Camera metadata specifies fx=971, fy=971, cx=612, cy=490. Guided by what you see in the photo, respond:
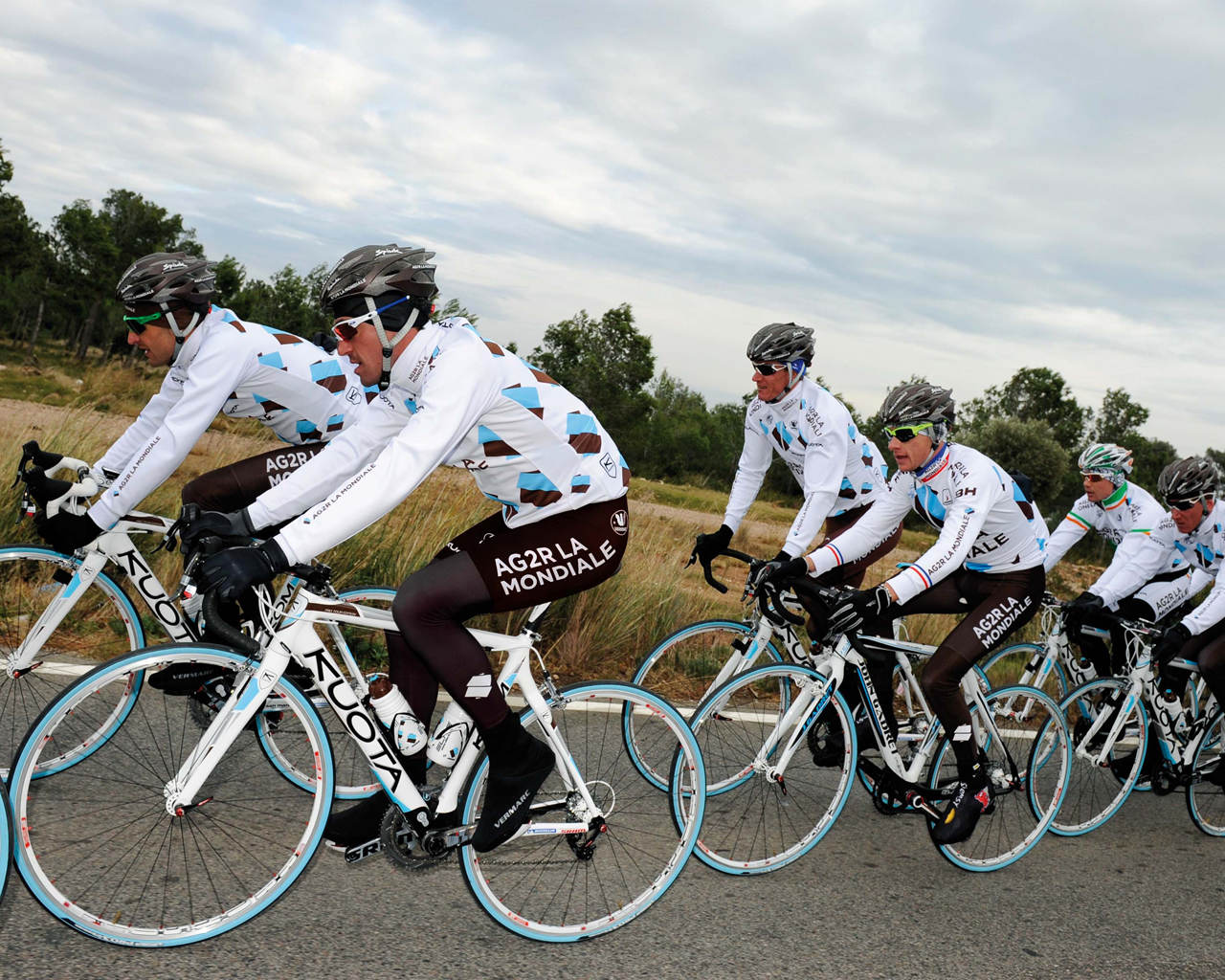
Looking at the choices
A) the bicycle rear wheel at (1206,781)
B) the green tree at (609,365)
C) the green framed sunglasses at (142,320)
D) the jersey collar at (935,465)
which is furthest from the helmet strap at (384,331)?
the green tree at (609,365)

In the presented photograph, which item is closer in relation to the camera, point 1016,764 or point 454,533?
point 1016,764

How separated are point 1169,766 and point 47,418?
15.1 meters

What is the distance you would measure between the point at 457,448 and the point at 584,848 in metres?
1.49

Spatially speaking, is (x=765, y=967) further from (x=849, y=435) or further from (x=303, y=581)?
(x=849, y=435)

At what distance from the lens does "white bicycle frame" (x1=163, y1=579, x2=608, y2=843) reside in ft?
9.55

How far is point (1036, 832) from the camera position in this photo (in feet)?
15.4

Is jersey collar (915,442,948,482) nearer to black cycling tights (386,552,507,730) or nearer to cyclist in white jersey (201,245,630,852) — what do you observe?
cyclist in white jersey (201,245,630,852)

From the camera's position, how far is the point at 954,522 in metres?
4.54

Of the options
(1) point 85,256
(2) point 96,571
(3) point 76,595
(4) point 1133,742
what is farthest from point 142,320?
(1) point 85,256

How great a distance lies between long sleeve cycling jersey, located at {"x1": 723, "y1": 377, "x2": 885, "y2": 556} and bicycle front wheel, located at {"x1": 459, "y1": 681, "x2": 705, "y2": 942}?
6.01ft

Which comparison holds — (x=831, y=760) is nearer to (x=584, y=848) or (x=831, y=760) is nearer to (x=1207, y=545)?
(x=584, y=848)

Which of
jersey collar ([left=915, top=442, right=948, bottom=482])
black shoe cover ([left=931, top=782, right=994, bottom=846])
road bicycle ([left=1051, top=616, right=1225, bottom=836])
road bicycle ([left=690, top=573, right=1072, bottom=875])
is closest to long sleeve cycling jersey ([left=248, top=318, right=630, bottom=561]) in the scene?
road bicycle ([left=690, top=573, right=1072, bottom=875])

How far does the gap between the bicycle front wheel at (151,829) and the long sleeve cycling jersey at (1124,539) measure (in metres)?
4.36

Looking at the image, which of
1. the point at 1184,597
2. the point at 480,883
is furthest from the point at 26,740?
the point at 1184,597
